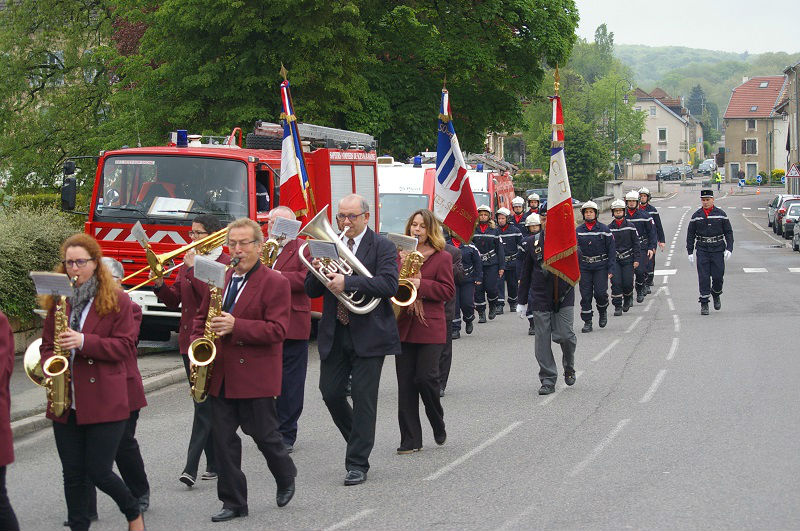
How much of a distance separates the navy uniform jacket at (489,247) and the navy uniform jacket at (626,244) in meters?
2.12

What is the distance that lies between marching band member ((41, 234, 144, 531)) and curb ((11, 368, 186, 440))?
4086 mm

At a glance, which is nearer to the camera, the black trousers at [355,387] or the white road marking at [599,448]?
the black trousers at [355,387]

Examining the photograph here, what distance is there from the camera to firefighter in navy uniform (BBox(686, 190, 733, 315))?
1981cm

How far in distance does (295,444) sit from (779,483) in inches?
158

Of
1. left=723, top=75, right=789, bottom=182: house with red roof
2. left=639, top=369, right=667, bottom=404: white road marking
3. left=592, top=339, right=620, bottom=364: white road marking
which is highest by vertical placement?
left=723, top=75, right=789, bottom=182: house with red roof

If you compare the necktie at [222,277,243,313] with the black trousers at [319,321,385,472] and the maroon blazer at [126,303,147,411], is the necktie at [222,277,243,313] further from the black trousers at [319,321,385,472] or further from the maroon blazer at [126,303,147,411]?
the black trousers at [319,321,385,472]

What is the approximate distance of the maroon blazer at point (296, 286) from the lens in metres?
9.32

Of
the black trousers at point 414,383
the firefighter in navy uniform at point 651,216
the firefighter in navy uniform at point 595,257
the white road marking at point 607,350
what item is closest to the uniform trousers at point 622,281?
the firefighter in navy uniform at point 595,257

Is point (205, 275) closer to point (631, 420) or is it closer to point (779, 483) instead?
point (779, 483)

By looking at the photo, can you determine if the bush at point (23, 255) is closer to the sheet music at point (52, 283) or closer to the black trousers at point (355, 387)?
the black trousers at point (355, 387)

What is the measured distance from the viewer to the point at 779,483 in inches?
320

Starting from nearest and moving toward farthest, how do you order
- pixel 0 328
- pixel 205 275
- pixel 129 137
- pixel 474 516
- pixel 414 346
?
pixel 0 328 < pixel 205 275 < pixel 474 516 < pixel 414 346 < pixel 129 137

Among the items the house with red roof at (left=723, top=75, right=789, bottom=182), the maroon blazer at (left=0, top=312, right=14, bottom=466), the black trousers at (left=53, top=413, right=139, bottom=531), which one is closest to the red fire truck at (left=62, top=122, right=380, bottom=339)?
the black trousers at (left=53, top=413, right=139, bottom=531)

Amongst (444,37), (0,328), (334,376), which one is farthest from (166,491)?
(444,37)
